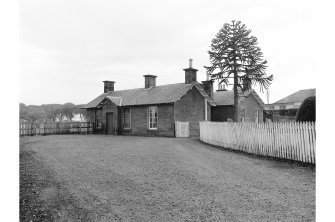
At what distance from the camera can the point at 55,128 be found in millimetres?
29625

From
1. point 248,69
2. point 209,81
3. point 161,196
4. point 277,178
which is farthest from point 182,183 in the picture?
point 209,81

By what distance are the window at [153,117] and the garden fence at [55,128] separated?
925 cm

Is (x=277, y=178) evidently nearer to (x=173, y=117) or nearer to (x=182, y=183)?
(x=182, y=183)

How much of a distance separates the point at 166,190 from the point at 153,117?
1886cm

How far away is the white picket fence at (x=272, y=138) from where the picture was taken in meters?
10.3

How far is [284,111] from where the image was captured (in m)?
47.0

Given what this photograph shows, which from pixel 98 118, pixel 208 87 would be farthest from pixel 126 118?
pixel 208 87

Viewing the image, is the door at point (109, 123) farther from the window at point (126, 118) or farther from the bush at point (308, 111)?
the bush at point (308, 111)

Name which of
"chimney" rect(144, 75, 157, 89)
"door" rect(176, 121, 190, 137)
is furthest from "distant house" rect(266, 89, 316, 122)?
"door" rect(176, 121, 190, 137)

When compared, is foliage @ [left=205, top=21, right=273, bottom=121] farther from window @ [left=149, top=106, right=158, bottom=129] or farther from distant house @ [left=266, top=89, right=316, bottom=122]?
distant house @ [left=266, top=89, right=316, bottom=122]

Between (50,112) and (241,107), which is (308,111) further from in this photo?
(50,112)

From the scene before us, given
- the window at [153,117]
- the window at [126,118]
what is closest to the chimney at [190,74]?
the window at [153,117]

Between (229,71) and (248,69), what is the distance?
1.60 metres

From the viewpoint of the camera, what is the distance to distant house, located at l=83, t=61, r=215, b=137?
2462 centimetres
